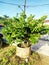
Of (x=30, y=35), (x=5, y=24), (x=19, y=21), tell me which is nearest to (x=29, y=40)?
(x=30, y=35)

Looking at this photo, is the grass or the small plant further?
the small plant

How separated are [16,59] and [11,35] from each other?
3.91 feet

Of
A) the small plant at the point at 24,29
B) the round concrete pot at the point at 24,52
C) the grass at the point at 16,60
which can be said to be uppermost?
the small plant at the point at 24,29

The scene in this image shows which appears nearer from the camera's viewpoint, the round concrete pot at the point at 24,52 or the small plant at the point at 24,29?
the small plant at the point at 24,29

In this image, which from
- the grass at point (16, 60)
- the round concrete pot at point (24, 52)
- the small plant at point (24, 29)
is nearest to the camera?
the grass at point (16, 60)

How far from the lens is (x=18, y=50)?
576 centimetres

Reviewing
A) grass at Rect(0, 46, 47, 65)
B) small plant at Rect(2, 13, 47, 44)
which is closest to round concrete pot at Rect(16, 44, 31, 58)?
grass at Rect(0, 46, 47, 65)

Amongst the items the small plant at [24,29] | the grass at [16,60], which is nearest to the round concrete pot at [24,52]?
the grass at [16,60]

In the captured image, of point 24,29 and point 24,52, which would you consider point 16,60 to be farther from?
point 24,29

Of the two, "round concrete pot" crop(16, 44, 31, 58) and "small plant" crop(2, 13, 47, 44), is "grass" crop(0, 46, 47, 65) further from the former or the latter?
"small plant" crop(2, 13, 47, 44)

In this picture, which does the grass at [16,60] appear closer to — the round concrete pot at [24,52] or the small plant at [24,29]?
the round concrete pot at [24,52]

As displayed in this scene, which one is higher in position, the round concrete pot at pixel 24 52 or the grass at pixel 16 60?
the round concrete pot at pixel 24 52

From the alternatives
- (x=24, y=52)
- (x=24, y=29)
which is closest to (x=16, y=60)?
(x=24, y=52)

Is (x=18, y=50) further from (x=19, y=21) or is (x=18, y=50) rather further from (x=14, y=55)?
(x=19, y=21)
